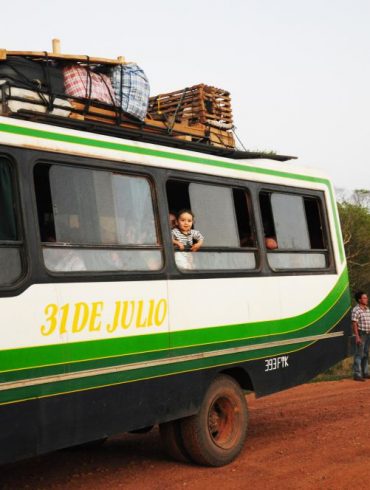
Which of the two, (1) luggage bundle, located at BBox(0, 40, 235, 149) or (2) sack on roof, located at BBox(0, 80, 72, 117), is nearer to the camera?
(2) sack on roof, located at BBox(0, 80, 72, 117)

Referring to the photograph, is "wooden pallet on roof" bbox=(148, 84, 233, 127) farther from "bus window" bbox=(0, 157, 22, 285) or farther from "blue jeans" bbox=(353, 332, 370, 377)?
"blue jeans" bbox=(353, 332, 370, 377)

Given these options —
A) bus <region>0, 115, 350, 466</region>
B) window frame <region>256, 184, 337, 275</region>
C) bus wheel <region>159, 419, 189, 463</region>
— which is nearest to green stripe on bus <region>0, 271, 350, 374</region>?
bus <region>0, 115, 350, 466</region>

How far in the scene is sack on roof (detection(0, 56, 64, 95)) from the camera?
6.62m

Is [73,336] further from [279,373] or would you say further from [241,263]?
[279,373]

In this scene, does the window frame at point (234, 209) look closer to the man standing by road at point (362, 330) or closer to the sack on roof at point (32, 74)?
the sack on roof at point (32, 74)

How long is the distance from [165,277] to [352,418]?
4238mm

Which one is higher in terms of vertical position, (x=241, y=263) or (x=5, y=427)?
(x=241, y=263)

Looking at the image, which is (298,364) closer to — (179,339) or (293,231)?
(293,231)

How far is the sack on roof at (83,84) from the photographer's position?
7219 millimetres

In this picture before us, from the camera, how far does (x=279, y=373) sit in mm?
8422

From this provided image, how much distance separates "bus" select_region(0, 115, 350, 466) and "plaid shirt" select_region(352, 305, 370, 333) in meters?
5.98

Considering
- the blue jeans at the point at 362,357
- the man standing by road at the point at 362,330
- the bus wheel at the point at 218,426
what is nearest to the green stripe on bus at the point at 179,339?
the bus wheel at the point at 218,426

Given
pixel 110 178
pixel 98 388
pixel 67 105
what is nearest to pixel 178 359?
pixel 98 388

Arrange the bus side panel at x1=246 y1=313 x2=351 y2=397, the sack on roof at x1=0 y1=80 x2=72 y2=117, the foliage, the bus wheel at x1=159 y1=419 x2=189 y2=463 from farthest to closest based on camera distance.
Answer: the foliage < the bus side panel at x1=246 y1=313 x2=351 y2=397 < the bus wheel at x1=159 y1=419 x2=189 y2=463 < the sack on roof at x1=0 y1=80 x2=72 y2=117
